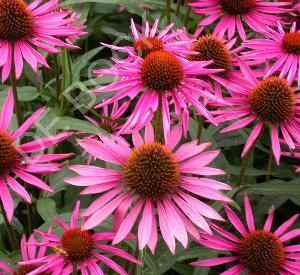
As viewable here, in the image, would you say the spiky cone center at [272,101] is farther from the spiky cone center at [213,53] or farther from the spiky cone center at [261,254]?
the spiky cone center at [261,254]

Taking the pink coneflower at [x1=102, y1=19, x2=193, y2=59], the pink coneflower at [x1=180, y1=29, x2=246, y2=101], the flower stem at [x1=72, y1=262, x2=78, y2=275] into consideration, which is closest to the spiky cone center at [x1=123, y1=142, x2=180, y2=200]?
the flower stem at [x1=72, y1=262, x2=78, y2=275]

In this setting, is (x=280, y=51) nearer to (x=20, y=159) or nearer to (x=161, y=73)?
(x=161, y=73)

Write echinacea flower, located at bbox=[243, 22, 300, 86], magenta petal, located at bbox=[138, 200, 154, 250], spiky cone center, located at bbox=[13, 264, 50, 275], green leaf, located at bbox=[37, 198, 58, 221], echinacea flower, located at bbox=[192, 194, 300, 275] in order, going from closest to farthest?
1. magenta petal, located at bbox=[138, 200, 154, 250]
2. spiky cone center, located at bbox=[13, 264, 50, 275]
3. echinacea flower, located at bbox=[192, 194, 300, 275]
4. green leaf, located at bbox=[37, 198, 58, 221]
5. echinacea flower, located at bbox=[243, 22, 300, 86]

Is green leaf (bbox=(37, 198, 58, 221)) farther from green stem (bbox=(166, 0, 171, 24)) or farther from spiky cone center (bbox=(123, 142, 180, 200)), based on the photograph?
green stem (bbox=(166, 0, 171, 24))

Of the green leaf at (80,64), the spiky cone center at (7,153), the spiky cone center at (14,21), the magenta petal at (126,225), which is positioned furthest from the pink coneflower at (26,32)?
the magenta petal at (126,225)

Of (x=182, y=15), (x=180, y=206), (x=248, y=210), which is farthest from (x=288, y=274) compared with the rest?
(x=182, y=15)

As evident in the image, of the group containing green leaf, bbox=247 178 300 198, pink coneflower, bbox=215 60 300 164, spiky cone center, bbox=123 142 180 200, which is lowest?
spiky cone center, bbox=123 142 180 200

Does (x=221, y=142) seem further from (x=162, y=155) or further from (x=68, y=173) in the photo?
(x=162, y=155)
